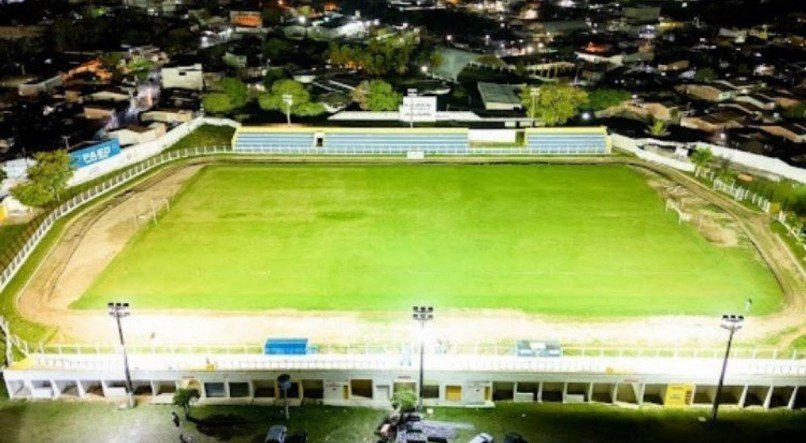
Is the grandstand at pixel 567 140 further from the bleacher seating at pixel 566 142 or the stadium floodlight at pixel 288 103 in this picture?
the stadium floodlight at pixel 288 103

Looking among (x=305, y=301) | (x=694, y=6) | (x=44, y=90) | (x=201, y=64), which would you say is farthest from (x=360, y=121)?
(x=694, y=6)

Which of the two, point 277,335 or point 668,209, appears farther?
point 668,209

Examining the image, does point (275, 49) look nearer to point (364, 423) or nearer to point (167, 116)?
point (167, 116)

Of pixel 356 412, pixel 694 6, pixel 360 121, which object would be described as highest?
pixel 694 6

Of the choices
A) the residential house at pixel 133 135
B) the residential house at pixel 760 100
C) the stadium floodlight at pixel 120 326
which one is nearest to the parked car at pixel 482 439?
the stadium floodlight at pixel 120 326

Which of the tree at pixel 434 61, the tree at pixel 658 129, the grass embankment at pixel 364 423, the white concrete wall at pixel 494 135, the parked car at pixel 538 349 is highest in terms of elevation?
the tree at pixel 434 61

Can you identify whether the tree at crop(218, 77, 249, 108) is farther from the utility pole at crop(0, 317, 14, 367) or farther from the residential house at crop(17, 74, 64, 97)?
the utility pole at crop(0, 317, 14, 367)

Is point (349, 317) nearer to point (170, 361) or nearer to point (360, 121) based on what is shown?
point (170, 361)
